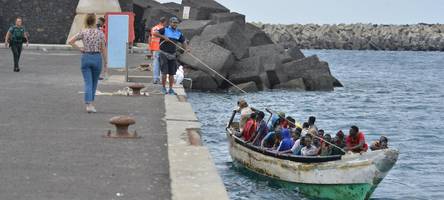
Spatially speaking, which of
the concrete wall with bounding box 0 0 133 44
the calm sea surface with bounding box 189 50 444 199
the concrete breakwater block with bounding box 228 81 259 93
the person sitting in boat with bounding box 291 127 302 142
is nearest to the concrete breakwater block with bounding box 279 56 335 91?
the calm sea surface with bounding box 189 50 444 199

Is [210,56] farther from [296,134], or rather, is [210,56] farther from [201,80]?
[296,134]

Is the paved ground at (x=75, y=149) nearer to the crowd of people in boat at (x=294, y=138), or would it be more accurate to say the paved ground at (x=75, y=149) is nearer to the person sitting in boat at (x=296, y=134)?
the crowd of people in boat at (x=294, y=138)

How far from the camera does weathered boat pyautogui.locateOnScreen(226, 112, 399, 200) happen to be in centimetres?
1758

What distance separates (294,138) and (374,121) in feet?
77.8

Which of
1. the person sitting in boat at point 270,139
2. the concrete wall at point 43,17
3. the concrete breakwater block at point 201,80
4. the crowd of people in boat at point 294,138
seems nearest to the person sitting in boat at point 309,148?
the crowd of people in boat at point 294,138

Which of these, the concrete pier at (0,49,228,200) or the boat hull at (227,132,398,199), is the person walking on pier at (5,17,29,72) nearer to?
the concrete pier at (0,49,228,200)

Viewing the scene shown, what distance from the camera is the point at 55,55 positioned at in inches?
1471

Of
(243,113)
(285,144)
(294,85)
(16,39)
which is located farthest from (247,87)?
(285,144)

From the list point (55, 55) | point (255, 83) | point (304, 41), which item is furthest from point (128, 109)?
point (304, 41)

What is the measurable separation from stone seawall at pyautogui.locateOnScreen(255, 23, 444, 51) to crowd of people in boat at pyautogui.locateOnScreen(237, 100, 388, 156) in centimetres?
11967

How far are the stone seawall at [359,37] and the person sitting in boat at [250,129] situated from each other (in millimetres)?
119705

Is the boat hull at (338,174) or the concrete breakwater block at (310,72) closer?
the boat hull at (338,174)

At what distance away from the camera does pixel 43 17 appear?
4847 centimetres

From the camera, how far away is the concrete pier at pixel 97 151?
9.91 meters
